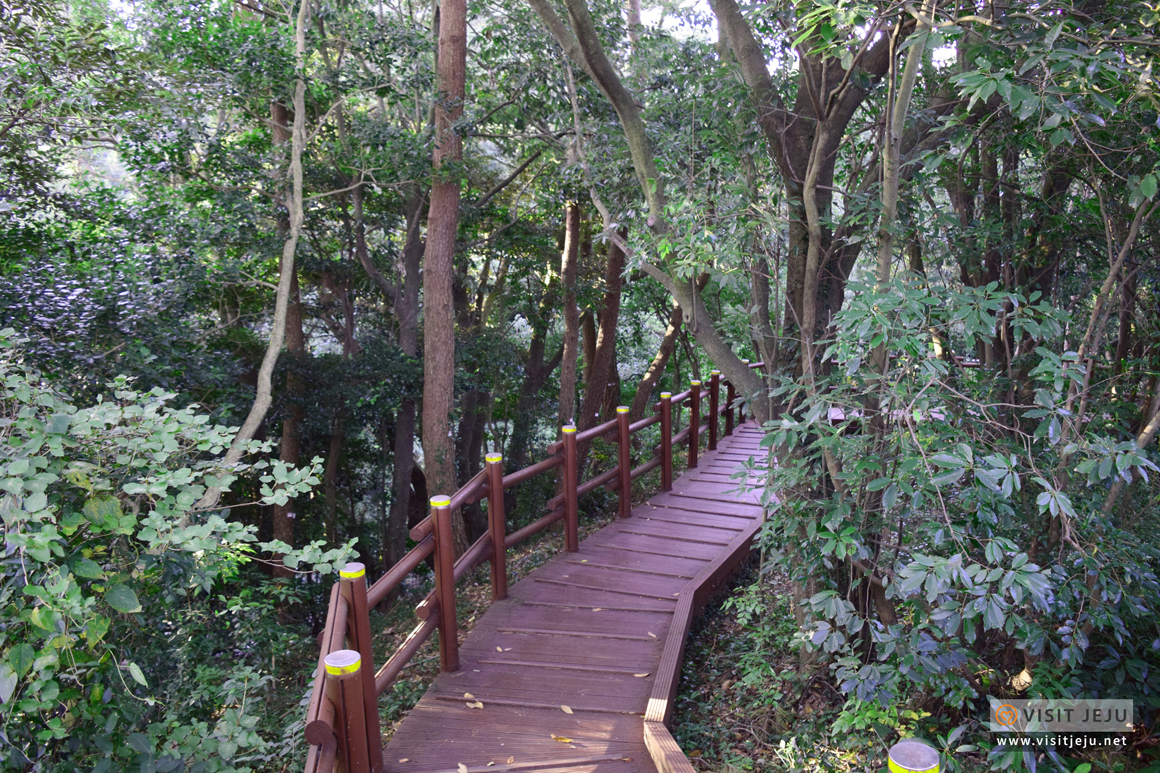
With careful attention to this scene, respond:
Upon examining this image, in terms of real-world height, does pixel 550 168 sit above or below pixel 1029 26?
above

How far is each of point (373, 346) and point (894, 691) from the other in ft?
25.5

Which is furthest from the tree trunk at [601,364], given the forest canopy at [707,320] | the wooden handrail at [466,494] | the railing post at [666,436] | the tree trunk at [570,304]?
the wooden handrail at [466,494]

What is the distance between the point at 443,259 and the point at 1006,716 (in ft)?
22.3

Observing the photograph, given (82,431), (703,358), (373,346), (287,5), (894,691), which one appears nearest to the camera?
(82,431)

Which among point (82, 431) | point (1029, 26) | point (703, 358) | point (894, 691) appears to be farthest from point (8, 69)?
point (703, 358)

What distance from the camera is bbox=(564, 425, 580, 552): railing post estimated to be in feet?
17.0

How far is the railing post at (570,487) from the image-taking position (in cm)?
519

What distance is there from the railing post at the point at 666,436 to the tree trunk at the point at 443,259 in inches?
95.0

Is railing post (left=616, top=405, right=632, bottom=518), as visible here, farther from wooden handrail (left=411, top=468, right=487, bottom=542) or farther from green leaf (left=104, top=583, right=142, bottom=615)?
green leaf (left=104, top=583, right=142, bottom=615)

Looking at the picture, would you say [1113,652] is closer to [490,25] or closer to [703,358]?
[490,25]

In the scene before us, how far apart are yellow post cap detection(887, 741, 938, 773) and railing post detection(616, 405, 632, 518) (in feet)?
14.3

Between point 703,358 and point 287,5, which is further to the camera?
point 703,358

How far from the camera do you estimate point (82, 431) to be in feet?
7.80

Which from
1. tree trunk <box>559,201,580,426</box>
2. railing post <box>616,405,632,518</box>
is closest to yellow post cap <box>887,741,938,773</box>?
railing post <box>616,405,632,518</box>
